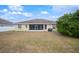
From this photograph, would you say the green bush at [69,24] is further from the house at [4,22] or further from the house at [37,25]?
the house at [4,22]

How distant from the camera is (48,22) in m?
2.12

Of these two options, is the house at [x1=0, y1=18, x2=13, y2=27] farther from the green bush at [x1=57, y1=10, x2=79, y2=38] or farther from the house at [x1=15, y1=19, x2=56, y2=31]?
the green bush at [x1=57, y1=10, x2=79, y2=38]

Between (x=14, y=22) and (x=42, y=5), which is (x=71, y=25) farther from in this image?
(x=14, y=22)

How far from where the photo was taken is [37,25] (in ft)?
6.96

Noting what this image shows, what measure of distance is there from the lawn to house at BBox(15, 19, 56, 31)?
0.08m

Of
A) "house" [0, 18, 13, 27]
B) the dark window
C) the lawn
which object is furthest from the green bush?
"house" [0, 18, 13, 27]

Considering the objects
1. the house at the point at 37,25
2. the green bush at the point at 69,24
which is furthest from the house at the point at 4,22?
the green bush at the point at 69,24

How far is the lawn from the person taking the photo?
2068 mm

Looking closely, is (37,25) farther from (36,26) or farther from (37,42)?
(37,42)

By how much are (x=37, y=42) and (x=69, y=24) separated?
572 millimetres

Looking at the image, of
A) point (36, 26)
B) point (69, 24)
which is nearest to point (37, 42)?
point (36, 26)
